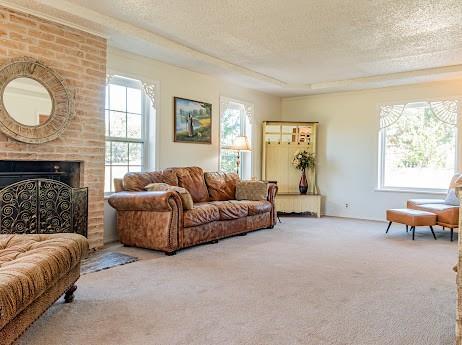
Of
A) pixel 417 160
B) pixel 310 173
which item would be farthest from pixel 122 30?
pixel 417 160

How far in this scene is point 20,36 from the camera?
3.40 metres

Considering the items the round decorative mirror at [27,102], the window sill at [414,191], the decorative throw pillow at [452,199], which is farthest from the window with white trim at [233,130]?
the decorative throw pillow at [452,199]

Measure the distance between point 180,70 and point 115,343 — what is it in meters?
4.25

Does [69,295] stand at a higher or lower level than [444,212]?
lower

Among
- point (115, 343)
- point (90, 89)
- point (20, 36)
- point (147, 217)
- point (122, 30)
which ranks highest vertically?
point (122, 30)

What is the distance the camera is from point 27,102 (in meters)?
3.47

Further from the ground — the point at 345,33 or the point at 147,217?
the point at 345,33

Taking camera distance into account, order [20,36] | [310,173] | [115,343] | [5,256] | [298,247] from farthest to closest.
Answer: [310,173]
[298,247]
[20,36]
[5,256]
[115,343]

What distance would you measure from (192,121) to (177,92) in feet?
1.67

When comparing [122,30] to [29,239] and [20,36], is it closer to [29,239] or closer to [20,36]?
[20,36]

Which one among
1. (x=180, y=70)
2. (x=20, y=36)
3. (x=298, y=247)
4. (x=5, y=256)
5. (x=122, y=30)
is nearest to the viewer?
(x=5, y=256)

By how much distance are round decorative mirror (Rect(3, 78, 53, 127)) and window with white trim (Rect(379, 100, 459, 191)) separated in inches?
215

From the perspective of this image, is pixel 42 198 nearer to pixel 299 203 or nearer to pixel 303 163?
pixel 299 203

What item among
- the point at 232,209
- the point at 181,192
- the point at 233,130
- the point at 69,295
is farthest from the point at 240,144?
the point at 69,295
